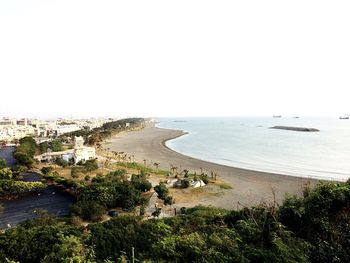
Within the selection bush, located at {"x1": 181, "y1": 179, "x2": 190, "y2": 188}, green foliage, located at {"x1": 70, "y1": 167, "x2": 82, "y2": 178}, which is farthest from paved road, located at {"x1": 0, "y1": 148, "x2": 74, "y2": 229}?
bush, located at {"x1": 181, "y1": 179, "x2": 190, "y2": 188}

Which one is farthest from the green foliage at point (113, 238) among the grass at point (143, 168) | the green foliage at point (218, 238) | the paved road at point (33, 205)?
the grass at point (143, 168)

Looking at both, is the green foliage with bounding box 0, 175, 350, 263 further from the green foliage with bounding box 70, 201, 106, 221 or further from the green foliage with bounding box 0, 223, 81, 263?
the green foliage with bounding box 70, 201, 106, 221

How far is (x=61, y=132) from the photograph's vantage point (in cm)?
11506

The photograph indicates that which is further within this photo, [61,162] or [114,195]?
[61,162]

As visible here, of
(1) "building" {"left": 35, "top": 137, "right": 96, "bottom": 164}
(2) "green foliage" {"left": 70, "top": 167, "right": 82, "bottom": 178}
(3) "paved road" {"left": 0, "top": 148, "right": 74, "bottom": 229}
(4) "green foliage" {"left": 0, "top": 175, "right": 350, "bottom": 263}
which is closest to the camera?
(4) "green foliage" {"left": 0, "top": 175, "right": 350, "bottom": 263}

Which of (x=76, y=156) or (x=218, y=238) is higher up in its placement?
(x=218, y=238)

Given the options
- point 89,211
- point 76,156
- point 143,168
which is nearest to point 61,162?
point 76,156

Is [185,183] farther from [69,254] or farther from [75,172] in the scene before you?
[69,254]

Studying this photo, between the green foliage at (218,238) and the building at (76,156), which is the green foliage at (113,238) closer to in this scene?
the green foliage at (218,238)

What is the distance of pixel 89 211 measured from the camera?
902 inches

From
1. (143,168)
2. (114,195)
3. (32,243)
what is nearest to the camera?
(32,243)

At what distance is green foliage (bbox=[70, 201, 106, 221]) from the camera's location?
22.9m

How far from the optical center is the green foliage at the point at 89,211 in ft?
75.2

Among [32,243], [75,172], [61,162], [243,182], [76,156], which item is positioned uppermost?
[32,243]
